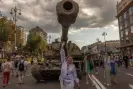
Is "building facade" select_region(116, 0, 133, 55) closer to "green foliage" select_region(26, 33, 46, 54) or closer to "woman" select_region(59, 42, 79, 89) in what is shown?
"green foliage" select_region(26, 33, 46, 54)

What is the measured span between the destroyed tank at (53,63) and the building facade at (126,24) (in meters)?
53.7

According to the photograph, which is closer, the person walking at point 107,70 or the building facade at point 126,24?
the person walking at point 107,70

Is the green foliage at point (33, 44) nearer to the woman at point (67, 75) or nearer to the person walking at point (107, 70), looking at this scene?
the person walking at point (107, 70)

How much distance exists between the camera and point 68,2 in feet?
23.1

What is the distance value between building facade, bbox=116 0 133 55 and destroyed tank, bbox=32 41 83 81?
176 feet

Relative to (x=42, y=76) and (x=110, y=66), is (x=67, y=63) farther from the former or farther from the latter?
(x=42, y=76)

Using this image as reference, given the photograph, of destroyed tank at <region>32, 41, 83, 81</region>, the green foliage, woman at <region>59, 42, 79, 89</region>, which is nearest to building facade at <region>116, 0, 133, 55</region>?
the green foliage

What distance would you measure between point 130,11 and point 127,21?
4.83 m

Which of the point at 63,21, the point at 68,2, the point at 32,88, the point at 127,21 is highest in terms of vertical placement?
the point at 127,21

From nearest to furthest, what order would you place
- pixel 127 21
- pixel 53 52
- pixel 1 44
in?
pixel 53 52, pixel 1 44, pixel 127 21

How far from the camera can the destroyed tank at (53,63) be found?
53.8ft

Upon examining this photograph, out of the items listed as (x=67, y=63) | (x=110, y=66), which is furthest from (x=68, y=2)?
(x=110, y=66)

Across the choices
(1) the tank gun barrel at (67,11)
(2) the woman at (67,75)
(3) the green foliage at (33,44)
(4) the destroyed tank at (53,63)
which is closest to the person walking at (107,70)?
(4) the destroyed tank at (53,63)

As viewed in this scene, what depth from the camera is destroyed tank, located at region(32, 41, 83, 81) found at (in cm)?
1641
